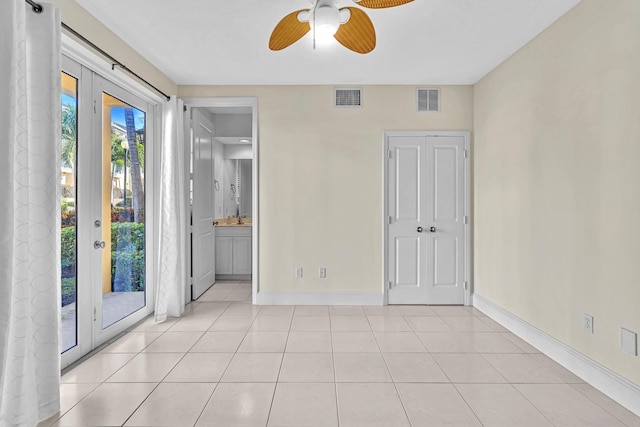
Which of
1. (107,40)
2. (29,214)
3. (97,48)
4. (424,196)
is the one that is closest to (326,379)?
(29,214)

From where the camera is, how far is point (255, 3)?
103 inches

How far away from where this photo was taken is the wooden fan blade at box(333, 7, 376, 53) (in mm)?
2166

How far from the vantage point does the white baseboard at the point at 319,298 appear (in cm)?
439

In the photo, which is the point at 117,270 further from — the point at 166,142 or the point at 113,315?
the point at 166,142

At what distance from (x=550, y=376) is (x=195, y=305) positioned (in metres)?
3.63

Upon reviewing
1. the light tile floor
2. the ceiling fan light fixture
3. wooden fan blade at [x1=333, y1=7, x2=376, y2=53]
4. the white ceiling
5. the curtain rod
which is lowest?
the light tile floor

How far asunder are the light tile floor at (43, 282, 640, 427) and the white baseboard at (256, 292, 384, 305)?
607mm

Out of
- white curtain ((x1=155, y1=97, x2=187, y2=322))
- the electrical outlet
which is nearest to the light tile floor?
white curtain ((x1=155, y1=97, x2=187, y2=322))

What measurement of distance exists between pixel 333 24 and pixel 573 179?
2.03m

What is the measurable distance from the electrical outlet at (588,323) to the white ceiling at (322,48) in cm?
221

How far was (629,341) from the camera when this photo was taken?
2.18 meters

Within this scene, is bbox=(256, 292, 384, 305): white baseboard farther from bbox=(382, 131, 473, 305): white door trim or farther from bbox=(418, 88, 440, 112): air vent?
bbox=(418, 88, 440, 112): air vent

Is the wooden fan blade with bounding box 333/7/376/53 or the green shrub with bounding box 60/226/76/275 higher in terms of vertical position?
the wooden fan blade with bounding box 333/7/376/53

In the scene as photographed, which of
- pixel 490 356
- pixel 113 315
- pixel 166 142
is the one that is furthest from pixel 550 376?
pixel 166 142
